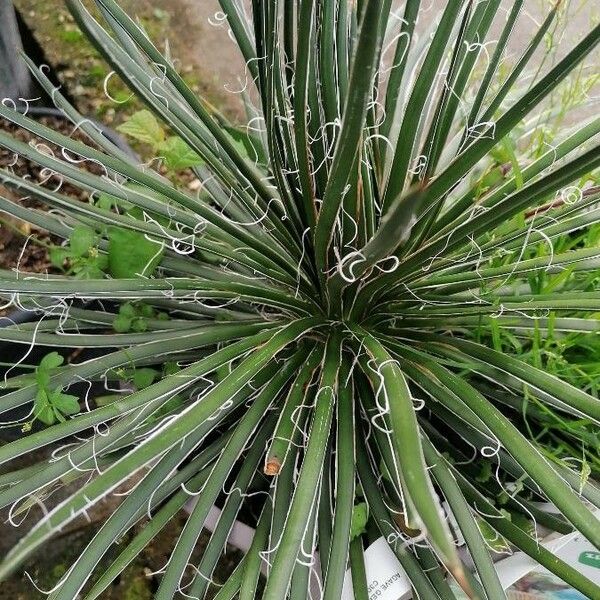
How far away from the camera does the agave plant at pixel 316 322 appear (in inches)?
24.1

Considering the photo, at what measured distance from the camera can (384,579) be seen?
0.73 metres

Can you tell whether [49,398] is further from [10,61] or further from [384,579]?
[10,61]

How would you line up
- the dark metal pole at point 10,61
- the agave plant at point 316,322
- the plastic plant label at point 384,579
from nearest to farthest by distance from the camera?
the agave plant at point 316,322
the plastic plant label at point 384,579
the dark metal pole at point 10,61

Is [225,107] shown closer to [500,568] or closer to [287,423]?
[287,423]

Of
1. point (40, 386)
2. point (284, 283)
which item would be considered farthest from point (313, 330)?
point (40, 386)

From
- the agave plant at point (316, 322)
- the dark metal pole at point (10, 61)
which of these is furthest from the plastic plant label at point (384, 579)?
the dark metal pole at point (10, 61)

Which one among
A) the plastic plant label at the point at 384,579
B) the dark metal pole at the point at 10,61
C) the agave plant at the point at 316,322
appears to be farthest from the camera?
the dark metal pole at the point at 10,61

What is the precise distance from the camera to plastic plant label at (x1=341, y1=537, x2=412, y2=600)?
2.37 ft

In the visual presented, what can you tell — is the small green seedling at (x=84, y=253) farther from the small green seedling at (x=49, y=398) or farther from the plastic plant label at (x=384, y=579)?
the plastic plant label at (x=384, y=579)

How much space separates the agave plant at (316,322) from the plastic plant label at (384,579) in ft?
0.10

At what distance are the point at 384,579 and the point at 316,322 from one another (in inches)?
11.5

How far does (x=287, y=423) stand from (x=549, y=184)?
0.35 metres

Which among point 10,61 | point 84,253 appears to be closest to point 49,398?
point 84,253

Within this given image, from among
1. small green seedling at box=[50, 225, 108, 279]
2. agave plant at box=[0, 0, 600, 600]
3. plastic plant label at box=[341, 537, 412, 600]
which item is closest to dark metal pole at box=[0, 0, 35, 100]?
agave plant at box=[0, 0, 600, 600]
